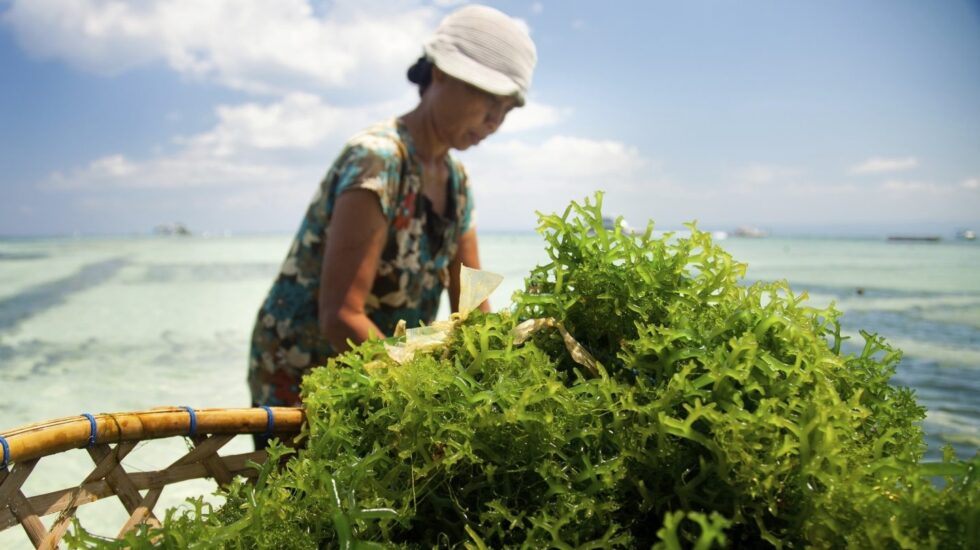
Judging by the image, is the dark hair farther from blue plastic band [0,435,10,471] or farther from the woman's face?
blue plastic band [0,435,10,471]

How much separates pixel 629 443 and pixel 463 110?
2.00 metres

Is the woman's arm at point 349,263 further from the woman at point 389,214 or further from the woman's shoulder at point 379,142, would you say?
the woman's shoulder at point 379,142

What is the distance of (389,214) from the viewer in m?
2.46

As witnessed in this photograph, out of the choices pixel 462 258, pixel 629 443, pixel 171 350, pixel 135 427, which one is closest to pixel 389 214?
pixel 462 258

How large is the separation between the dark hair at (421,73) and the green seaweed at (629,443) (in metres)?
1.94

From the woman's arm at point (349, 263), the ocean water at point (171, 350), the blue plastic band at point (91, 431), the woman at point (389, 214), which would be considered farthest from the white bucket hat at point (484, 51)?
the blue plastic band at point (91, 431)

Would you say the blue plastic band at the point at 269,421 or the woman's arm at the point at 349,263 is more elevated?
the woman's arm at the point at 349,263

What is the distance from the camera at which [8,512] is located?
1.14 metres

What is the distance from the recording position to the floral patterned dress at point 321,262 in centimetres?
242

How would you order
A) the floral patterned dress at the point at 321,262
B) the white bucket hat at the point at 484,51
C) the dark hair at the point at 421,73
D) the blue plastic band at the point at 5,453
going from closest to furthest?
the blue plastic band at the point at 5,453 < the floral patterned dress at the point at 321,262 < the white bucket hat at the point at 484,51 < the dark hair at the point at 421,73

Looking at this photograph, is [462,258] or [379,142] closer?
[379,142]

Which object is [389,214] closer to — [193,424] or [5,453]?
[193,424]

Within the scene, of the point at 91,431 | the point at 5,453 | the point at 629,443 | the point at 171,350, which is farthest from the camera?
the point at 171,350

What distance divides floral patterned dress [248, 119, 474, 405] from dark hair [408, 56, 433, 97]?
330mm
